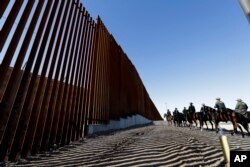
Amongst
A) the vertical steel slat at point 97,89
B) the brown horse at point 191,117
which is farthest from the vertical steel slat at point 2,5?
the brown horse at point 191,117

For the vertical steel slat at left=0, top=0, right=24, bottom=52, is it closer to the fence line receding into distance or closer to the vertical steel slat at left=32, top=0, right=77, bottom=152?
the fence line receding into distance

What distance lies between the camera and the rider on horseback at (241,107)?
1135cm

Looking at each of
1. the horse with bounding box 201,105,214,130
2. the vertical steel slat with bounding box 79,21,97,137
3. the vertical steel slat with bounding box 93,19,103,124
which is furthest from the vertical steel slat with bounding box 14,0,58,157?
the horse with bounding box 201,105,214,130

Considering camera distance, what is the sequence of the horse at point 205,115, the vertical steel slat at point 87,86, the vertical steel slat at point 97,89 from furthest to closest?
1. the horse at point 205,115
2. the vertical steel slat at point 97,89
3. the vertical steel slat at point 87,86

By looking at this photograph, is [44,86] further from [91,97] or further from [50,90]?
[91,97]

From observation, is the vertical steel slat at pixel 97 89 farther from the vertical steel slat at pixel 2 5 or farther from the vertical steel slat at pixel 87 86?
the vertical steel slat at pixel 2 5

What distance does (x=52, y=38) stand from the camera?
6.46 meters

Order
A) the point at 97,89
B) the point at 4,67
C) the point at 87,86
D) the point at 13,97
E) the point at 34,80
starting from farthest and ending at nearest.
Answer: the point at 97,89
the point at 87,86
the point at 34,80
the point at 13,97
the point at 4,67

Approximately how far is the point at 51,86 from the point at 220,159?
4525 mm

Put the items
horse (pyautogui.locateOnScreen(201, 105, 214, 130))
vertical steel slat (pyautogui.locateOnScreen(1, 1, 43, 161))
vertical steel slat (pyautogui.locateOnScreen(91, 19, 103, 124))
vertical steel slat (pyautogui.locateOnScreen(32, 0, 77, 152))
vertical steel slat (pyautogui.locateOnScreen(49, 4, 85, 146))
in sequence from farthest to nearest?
horse (pyautogui.locateOnScreen(201, 105, 214, 130))
vertical steel slat (pyautogui.locateOnScreen(91, 19, 103, 124))
vertical steel slat (pyautogui.locateOnScreen(49, 4, 85, 146))
vertical steel slat (pyautogui.locateOnScreen(32, 0, 77, 152))
vertical steel slat (pyautogui.locateOnScreen(1, 1, 43, 161))

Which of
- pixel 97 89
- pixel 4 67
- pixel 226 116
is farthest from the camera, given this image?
pixel 226 116

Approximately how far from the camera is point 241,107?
39.3 feet

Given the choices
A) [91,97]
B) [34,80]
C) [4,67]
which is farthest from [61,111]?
[91,97]

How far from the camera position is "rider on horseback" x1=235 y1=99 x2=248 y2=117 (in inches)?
447
